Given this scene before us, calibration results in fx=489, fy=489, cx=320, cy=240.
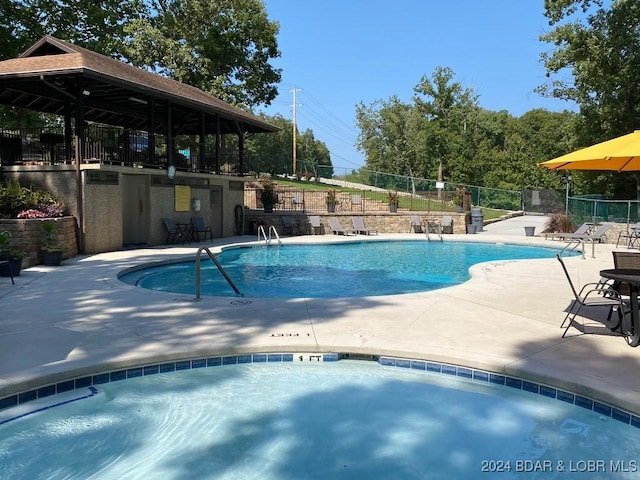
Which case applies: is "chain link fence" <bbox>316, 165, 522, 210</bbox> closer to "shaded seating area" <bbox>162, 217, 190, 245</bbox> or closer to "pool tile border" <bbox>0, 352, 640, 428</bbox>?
"shaded seating area" <bbox>162, 217, 190, 245</bbox>

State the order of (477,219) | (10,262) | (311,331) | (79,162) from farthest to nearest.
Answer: (477,219) → (79,162) → (10,262) → (311,331)

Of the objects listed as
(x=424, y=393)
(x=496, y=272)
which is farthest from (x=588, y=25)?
(x=424, y=393)

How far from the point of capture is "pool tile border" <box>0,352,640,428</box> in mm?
4246

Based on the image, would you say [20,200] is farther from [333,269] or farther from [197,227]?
[333,269]

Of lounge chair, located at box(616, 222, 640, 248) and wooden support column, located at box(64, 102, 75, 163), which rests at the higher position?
wooden support column, located at box(64, 102, 75, 163)

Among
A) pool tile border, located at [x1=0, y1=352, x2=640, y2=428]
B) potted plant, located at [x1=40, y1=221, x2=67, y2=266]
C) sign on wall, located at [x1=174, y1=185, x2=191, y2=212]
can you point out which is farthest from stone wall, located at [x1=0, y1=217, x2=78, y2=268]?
pool tile border, located at [x1=0, y1=352, x2=640, y2=428]

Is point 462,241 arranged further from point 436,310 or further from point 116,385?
point 116,385

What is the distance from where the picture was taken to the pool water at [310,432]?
11.6ft

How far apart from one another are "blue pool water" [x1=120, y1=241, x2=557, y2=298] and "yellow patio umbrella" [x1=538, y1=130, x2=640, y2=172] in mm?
4502

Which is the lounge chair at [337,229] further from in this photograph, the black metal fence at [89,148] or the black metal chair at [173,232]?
the black metal fence at [89,148]

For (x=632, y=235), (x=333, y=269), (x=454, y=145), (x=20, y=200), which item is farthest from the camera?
(x=454, y=145)

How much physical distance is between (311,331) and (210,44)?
3010cm

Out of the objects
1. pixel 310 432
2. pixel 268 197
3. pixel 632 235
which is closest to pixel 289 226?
pixel 268 197

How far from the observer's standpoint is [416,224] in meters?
24.2
